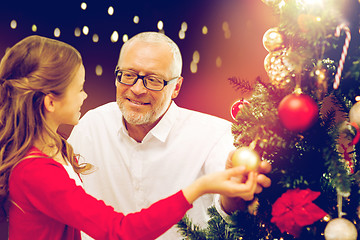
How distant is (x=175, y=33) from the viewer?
7.56ft

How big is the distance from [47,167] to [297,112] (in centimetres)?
66

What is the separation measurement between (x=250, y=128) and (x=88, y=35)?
5.21ft

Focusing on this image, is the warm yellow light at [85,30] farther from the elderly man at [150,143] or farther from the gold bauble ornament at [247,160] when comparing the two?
the gold bauble ornament at [247,160]

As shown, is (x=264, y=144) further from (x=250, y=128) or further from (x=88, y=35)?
(x=88, y=35)

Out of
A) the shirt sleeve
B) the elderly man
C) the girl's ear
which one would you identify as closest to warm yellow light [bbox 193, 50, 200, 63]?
the elderly man

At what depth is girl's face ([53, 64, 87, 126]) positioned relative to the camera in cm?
120

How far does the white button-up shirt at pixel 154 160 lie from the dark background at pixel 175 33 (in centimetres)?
51

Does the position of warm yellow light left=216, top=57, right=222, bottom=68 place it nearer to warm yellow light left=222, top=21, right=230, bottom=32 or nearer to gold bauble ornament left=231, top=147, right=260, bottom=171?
warm yellow light left=222, top=21, right=230, bottom=32

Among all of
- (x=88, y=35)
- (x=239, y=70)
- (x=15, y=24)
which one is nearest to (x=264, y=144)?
(x=239, y=70)

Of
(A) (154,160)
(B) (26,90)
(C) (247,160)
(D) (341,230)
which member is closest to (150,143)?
(A) (154,160)

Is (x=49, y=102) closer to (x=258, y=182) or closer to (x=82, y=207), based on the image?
(x=82, y=207)

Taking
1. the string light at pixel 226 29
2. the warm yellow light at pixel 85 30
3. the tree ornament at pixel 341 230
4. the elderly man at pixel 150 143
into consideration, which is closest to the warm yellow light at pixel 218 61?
the string light at pixel 226 29

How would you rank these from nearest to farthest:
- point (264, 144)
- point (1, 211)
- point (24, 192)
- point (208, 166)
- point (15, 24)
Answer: point (264, 144)
point (24, 192)
point (1, 211)
point (208, 166)
point (15, 24)

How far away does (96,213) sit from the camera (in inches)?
39.9
